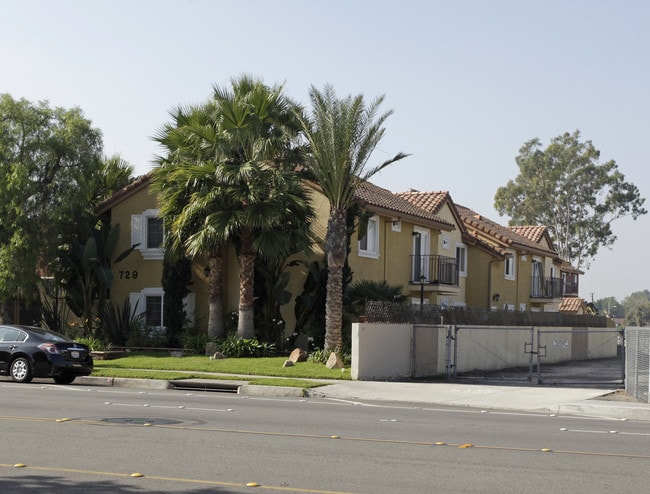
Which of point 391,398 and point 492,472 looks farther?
point 391,398

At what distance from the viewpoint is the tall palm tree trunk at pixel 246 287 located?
2864cm

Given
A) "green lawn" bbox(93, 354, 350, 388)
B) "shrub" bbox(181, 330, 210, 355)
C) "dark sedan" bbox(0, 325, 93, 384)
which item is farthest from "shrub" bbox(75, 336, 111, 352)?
"dark sedan" bbox(0, 325, 93, 384)

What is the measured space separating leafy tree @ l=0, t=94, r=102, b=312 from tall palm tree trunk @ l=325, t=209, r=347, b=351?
1064 centimetres

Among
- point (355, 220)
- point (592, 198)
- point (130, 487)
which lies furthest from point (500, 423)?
point (592, 198)

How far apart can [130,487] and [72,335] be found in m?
25.0

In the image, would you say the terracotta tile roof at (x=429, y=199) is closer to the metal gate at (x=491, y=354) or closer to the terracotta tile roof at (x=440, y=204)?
the terracotta tile roof at (x=440, y=204)

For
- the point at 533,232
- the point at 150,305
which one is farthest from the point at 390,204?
the point at 533,232

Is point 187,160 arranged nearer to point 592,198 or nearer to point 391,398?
point 391,398

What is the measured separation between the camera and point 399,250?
35125 mm

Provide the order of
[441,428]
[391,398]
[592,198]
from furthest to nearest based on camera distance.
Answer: [592,198] < [391,398] < [441,428]

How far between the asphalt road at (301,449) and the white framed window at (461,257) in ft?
84.6

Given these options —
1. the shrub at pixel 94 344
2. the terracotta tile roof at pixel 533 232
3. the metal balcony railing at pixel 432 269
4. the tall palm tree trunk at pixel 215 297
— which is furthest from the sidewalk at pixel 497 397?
the terracotta tile roof at pixel 533 232

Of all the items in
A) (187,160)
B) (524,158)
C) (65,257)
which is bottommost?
(65,257)

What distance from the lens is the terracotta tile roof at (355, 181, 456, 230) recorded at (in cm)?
3203
